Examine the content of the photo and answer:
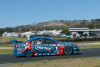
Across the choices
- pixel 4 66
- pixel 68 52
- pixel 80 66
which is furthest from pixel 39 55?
pixel 80 66

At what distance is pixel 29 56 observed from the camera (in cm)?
1184

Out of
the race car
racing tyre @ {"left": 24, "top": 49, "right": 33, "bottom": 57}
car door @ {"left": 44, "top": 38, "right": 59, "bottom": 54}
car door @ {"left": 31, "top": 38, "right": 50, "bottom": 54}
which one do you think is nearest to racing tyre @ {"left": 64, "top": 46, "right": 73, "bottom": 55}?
the race car

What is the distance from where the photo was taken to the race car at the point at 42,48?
11867 mm

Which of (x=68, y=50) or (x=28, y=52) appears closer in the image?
→ (x=28, y=52)

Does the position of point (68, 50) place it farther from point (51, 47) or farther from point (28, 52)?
point (28, 52)

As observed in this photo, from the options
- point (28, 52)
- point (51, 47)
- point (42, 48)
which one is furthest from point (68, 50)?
point (28, 52)

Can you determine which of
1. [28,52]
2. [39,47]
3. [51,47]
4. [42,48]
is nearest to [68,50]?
[51,47]

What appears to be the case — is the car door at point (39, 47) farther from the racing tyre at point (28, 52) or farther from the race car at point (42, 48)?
the racing tyre at point (28, 52)

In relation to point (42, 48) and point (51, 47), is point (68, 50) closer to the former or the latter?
point (51, 47)

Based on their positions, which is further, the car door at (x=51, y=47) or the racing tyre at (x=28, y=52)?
the car door at (x=51, y=47)

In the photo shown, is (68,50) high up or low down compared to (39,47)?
down

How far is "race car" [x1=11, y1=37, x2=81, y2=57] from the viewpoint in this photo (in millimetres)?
11867

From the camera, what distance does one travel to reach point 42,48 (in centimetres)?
1205

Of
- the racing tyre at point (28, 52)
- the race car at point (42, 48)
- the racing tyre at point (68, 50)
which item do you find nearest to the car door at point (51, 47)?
the race car at point (42, 48)
